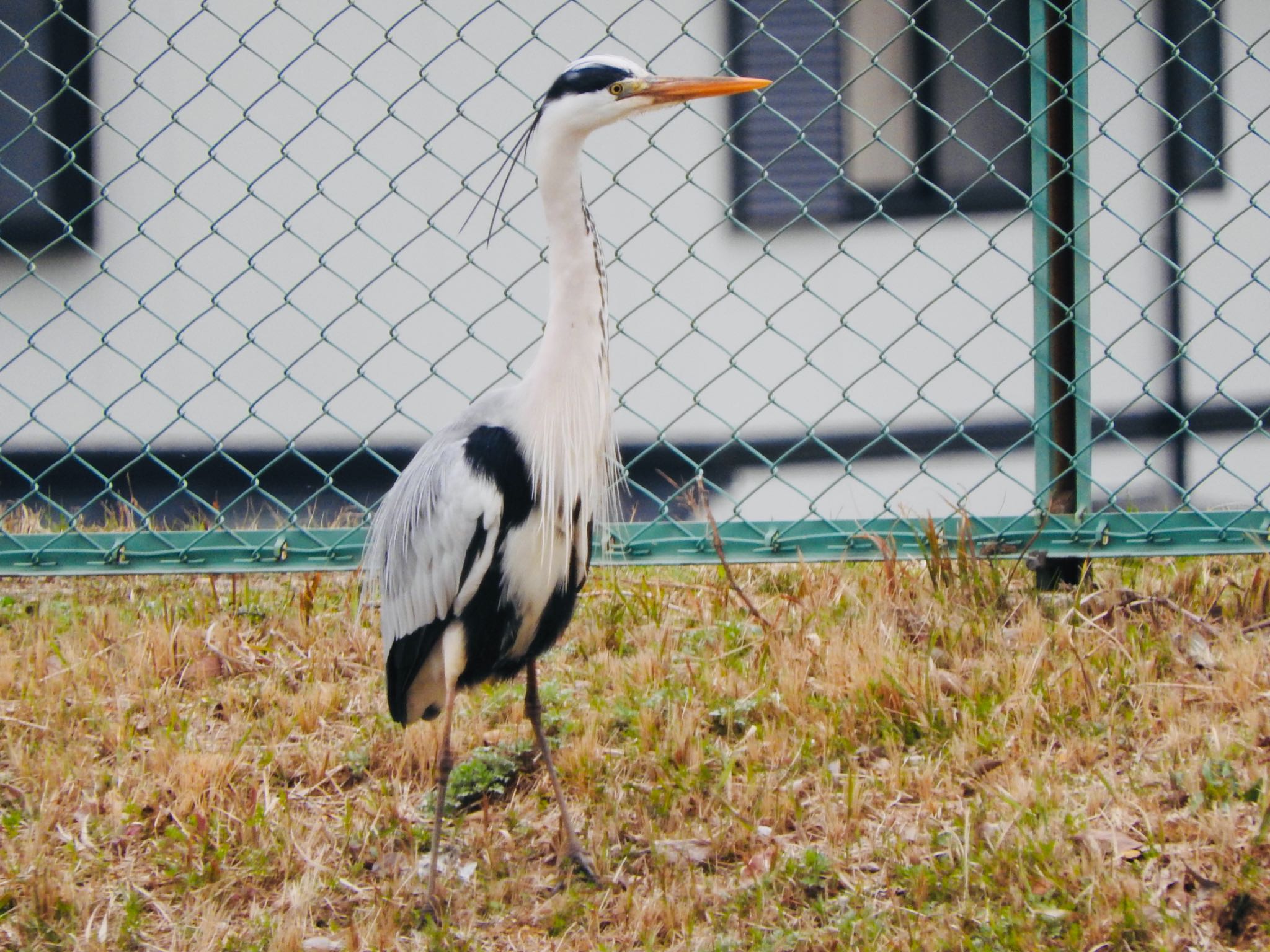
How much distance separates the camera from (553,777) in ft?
7.98

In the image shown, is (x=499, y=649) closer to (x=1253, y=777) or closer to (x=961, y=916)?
(x=961, y=916)

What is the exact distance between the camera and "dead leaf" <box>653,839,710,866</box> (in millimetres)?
2322

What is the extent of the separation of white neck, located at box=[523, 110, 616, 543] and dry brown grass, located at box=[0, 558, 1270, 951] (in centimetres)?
62

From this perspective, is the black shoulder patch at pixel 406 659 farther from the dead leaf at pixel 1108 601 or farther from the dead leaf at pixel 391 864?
the dead leaf at pixel 1108 601

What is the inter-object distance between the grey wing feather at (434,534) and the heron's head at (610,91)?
2.08 ft

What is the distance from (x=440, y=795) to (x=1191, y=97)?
12.4ft

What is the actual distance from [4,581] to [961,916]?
2782 millimetres

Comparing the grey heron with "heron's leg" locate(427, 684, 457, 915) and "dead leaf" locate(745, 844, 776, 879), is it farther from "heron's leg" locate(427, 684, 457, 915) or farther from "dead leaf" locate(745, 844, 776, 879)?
"dead leaf" locate(745, 844, 776, 879)

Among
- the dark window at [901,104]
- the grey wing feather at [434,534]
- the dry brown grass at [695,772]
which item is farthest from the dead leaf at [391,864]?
the dark window at [901,104]

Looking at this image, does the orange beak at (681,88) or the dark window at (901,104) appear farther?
the dark window at (901,104)

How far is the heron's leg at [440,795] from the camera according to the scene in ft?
7.33

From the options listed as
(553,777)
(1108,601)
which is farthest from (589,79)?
(1108,601)

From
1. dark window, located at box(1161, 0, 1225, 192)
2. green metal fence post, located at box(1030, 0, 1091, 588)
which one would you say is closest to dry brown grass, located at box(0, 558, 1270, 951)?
green metal fence post, located at box(1030, 0, 1091, 588)

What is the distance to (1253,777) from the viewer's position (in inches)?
92.4
